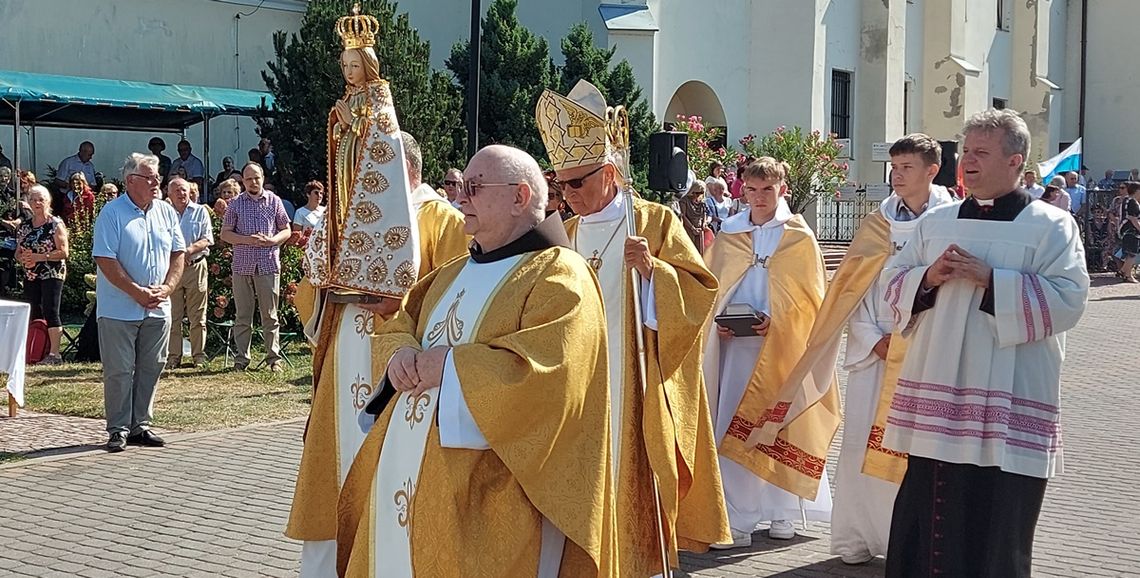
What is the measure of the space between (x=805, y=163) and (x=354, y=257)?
2161 cm

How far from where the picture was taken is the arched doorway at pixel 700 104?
92.6ft

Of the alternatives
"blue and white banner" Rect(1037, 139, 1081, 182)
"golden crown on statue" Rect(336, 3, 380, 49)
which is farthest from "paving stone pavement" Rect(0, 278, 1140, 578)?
"blue and white banner" Rect(1037, 139, 1081, 182)

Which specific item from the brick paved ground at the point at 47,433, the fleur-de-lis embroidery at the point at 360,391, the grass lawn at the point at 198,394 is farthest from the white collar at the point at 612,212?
the grass lawn at the point at 198,394

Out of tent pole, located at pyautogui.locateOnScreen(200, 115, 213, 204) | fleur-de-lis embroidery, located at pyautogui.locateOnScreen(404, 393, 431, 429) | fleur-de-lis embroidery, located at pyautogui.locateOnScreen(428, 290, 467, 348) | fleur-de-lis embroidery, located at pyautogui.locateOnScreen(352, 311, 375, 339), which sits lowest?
fleur-de-lis embroidery, located at pyautogui.locateOnScreen(404, 393, 431, 429)

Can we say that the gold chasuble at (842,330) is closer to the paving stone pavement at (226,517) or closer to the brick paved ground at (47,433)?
the paving stone pavement at (226,517)

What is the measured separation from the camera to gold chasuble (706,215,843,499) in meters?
6.94

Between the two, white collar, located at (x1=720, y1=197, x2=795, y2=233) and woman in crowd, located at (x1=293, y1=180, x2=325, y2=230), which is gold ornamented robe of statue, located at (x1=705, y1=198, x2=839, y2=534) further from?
woman in crowd, located at (x1=293, y1=180, x2=325, y2=230)

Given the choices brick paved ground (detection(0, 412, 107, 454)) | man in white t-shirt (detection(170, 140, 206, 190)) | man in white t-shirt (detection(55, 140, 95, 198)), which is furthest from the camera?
A: man in white t-shirt (detection(170, 140, 206, 190))

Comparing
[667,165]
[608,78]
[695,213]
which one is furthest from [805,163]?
[667,165]

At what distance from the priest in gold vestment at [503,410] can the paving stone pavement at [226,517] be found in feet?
7.82

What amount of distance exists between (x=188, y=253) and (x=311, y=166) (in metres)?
5.44

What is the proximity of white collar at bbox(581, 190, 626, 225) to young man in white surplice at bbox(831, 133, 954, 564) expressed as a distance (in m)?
1.41

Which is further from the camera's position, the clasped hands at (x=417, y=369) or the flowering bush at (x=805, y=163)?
the flowering bush at (x=805, y=163)

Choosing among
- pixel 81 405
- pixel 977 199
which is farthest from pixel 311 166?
pixel 977 199
